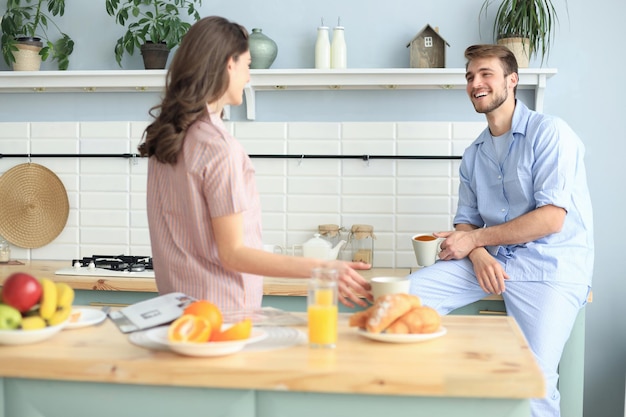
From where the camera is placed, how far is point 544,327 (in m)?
2.90

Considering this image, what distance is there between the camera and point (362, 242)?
3.70m

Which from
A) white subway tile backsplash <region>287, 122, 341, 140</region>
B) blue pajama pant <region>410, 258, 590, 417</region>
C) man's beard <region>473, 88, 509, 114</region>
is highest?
man's beard <region>473, 88, 509, 114</region>

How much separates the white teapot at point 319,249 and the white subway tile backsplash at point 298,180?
0.19 metres

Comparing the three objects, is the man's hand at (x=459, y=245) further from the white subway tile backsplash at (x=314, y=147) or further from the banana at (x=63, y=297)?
the banana at (x=63, y=297)

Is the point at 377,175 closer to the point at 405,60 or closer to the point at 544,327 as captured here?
the point at 405,60

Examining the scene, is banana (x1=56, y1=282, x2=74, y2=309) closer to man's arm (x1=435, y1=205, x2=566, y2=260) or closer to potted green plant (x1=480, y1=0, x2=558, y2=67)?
man's arm (x1=435, y1=205, x2=566, y2=260)

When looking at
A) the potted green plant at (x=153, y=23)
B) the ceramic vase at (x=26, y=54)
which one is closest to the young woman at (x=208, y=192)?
the potted green plant at (x=153, y=23)

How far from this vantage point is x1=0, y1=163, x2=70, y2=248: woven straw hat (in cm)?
396

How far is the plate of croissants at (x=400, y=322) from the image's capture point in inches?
69.1

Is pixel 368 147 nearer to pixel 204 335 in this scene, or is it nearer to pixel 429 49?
pixel 429 49

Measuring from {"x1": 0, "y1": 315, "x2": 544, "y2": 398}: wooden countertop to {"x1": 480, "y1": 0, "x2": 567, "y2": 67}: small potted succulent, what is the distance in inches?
79.3

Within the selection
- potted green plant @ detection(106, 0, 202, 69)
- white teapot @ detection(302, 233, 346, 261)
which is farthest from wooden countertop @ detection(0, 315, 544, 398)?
potted green plant @ detection(106, 0, 202, 69)

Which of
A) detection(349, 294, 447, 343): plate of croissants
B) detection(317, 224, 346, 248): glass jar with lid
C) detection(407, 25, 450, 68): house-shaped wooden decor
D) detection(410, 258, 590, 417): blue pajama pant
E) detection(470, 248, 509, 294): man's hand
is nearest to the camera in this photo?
detection(349, 294, 447, 343): plate of croissants

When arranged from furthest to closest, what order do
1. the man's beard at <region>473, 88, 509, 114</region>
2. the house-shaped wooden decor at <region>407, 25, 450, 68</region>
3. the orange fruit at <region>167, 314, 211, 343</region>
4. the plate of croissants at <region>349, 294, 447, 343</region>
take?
the house-shaped wooden decor at <region>407, 25, 450, 68</region> → the man's beard at <region>473, 88, 509, 114</region> → the plate of croissants at <region>349, 294, 447, 343</region> → the orange fruit at <region>167, 314, 211, 343</region>
